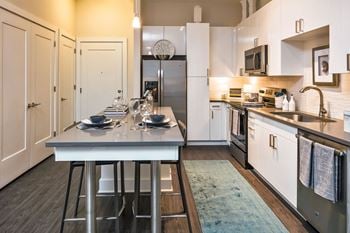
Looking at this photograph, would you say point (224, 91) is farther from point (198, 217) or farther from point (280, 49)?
point (198, 217)

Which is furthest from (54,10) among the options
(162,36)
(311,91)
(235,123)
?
(311,91)

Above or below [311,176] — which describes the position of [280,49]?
above

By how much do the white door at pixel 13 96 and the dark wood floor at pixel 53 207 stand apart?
9.6 inches

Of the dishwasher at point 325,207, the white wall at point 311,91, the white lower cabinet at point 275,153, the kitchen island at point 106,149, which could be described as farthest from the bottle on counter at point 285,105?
the kitchen island at point 106,149

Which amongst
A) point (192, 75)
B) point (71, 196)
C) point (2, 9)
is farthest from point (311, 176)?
point (192, 75)

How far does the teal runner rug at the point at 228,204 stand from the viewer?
2945 mm

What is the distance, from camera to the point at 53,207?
11.2 feet

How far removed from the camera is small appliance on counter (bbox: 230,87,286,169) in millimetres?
4957

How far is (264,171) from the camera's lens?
408 cm

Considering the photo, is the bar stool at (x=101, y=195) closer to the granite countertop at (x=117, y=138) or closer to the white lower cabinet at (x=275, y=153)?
the granite countertop at (x=117, y=138)

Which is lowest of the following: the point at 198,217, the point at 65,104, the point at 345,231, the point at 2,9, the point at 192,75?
the point at 198,217

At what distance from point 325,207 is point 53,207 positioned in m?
2.56

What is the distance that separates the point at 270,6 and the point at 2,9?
3356mm

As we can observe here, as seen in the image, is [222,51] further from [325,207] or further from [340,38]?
[325,207]
